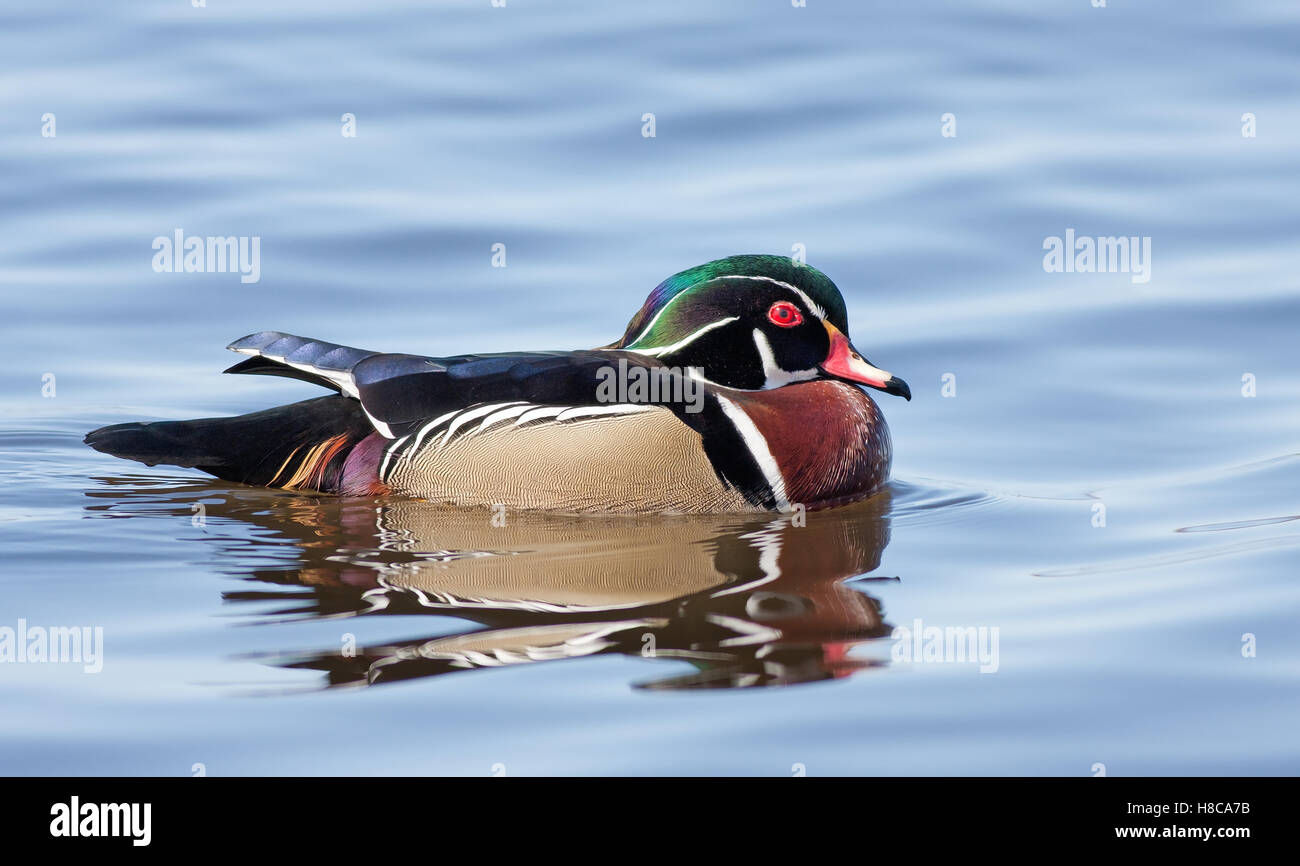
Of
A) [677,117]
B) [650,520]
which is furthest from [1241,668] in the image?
[677,117]

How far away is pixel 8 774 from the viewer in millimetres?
5238

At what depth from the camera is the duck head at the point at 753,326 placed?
8.59m

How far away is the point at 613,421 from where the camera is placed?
27.0 feet

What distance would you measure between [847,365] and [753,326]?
0.51 metres

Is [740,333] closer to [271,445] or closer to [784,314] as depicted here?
[784,314]

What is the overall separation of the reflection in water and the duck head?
0.75 metres

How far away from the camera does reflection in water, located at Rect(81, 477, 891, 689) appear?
6176 mm
